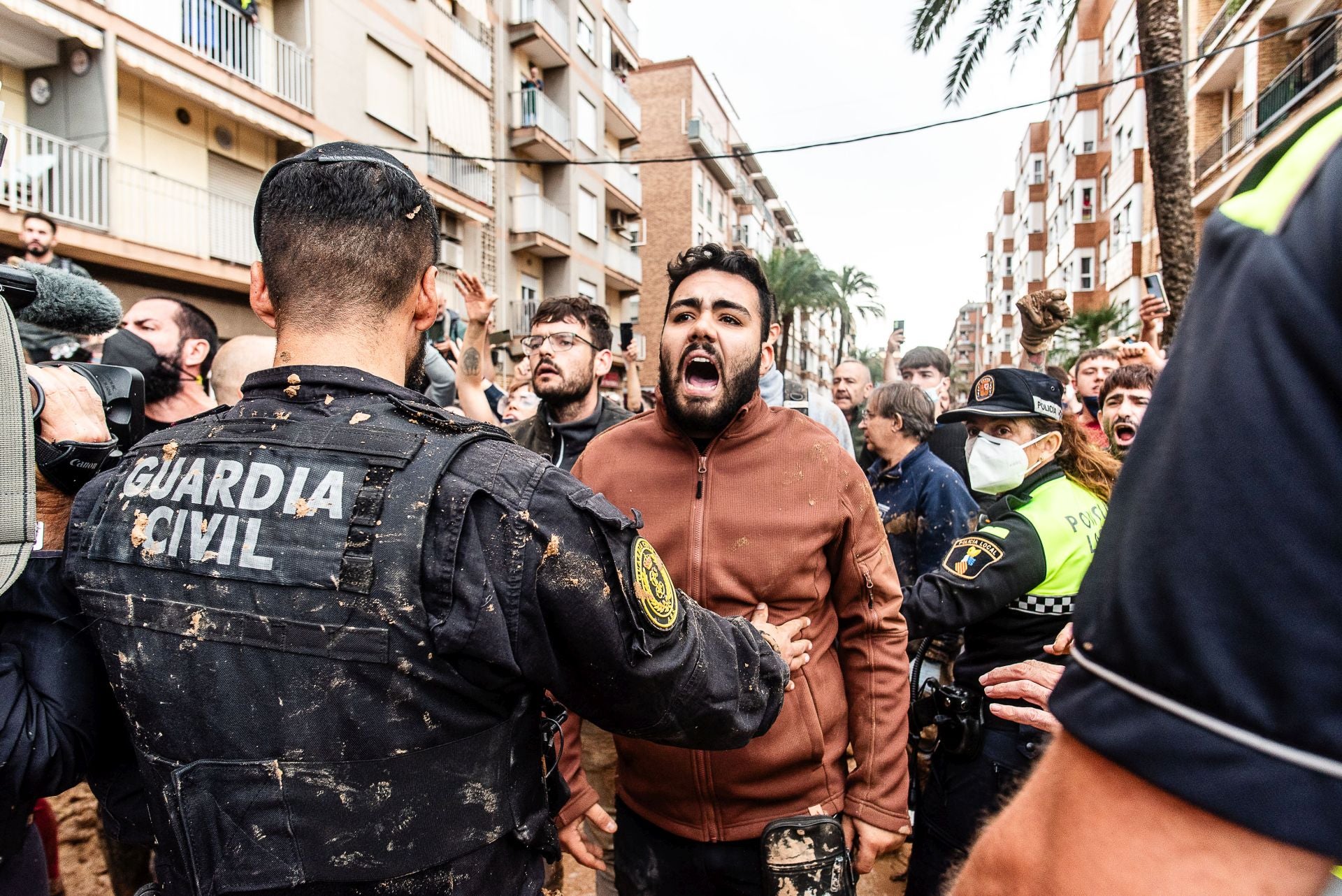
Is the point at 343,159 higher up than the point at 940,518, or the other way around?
the point at 343,159

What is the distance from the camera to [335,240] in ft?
4.90

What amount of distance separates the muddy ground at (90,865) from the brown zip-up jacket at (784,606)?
1.93m

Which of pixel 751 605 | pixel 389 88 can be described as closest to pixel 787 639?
pixel 751 605

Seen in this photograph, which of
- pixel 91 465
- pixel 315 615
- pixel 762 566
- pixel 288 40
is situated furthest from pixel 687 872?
pixel 288 40

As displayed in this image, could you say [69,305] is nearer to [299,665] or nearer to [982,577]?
[299,665]

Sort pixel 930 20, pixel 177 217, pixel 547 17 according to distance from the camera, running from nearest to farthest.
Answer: pixel 930 20
pixel 177 217
pixel 547 17

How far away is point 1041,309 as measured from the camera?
4.94 metres

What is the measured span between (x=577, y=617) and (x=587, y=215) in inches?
959

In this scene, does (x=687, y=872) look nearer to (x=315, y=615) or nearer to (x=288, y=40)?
(x=315, y=615)

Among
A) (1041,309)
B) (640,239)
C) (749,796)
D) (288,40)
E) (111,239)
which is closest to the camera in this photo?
(749,796)

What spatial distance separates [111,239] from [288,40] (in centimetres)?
563

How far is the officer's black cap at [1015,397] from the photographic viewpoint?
2.90 m

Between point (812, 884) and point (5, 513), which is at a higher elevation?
point (5, 513)

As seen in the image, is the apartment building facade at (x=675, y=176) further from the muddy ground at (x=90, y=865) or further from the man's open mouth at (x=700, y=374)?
the man's open mouth at (x=700, y=374)
